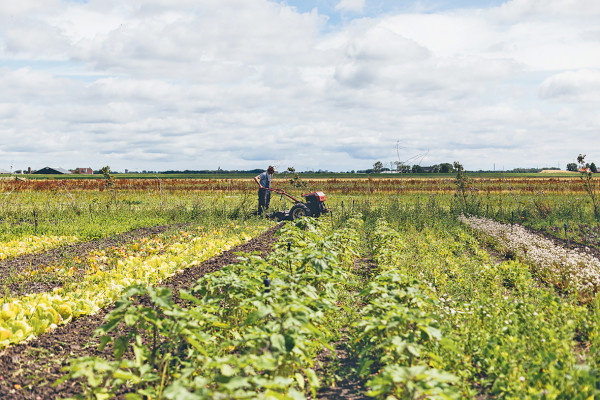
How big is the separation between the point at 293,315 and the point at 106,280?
473cm

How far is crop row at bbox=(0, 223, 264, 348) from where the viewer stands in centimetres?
495

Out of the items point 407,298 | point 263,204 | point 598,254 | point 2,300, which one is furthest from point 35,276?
point 598,254

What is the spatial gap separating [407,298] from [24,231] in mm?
11996

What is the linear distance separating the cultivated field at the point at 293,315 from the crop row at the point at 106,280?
0.03 meters

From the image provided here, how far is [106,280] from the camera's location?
6.89 meters

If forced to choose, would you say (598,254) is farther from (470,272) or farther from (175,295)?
(175,295)

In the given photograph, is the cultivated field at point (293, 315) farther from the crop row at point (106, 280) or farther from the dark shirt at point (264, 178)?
the dark shirt at point (264, 178)

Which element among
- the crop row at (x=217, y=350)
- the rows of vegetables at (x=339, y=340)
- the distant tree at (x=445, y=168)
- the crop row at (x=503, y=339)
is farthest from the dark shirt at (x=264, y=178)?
the distant tree at (x=445, y=168)

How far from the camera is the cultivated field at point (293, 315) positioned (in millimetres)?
3105

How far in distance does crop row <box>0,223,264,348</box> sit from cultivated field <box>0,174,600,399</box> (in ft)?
0.09

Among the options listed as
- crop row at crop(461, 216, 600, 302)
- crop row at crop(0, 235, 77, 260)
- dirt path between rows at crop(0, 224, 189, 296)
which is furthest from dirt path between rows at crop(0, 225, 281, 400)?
crop row at crop(461, 216, 600, 302)

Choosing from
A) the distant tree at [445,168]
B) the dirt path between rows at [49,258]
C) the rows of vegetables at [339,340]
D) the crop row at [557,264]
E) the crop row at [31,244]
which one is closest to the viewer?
the rows of vegetables at [339,340]

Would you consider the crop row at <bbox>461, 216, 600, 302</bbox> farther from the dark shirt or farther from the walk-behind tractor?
the dark shirt

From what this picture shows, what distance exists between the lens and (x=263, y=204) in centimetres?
1591
